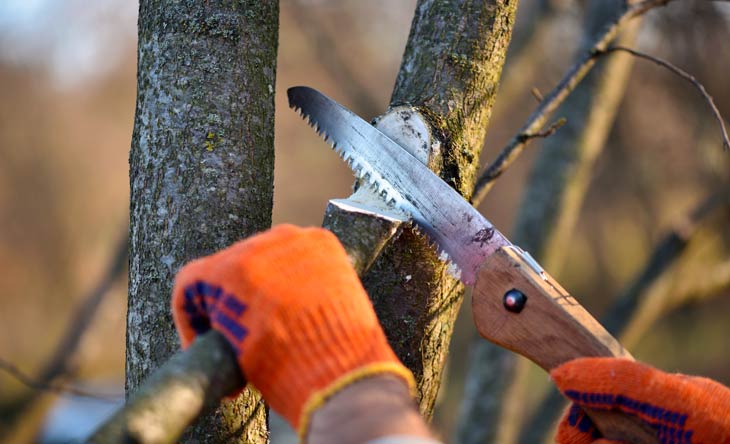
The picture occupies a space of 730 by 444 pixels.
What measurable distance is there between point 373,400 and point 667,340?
1404 centimetres

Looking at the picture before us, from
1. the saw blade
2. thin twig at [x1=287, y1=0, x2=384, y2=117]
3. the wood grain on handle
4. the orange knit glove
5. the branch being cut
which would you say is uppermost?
thin twig at [x1=287, y1=0, x2=384, y2=117]

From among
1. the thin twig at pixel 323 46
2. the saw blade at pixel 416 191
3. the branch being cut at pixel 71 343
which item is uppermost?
the thin twig at pixel 323 46

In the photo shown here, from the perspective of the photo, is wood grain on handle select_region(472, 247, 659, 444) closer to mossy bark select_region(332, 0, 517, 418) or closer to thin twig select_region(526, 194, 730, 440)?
mossy bark select_region(332, 0, 517, 418)

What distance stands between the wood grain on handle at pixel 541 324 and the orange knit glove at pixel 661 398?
4 centimetres

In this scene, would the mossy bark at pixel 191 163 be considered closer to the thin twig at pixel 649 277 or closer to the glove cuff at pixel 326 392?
the glove cuff at pixel 326 392

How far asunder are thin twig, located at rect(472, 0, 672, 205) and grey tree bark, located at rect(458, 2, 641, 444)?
2527 millimetres

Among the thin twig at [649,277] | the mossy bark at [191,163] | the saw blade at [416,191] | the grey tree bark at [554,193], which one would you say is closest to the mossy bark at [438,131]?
the saw blade at [416,191]

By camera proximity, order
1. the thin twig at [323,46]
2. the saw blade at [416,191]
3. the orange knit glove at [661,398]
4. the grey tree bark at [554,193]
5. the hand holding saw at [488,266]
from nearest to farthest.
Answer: the orange knit glove at [661,398] → the hand holding saw at [488,266] → the saw blade at [416,191] → the grey tree bark at [554,193] → the thin twig at [323,46]

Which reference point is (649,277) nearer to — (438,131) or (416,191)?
(438,131)

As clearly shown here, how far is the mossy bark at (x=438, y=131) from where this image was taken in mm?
2107

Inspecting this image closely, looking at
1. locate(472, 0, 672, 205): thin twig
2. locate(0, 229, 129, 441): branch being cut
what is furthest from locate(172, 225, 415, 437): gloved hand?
locate(0, 229, 129, 441): branch being cut

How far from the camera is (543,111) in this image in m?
2.69

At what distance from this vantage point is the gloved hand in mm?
1287

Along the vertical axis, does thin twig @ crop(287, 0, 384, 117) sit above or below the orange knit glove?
above
